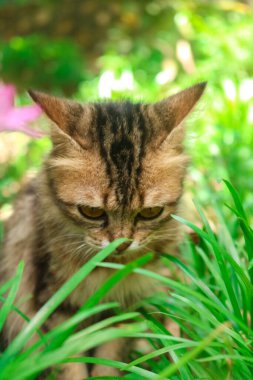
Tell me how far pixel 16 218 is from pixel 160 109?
87 cm

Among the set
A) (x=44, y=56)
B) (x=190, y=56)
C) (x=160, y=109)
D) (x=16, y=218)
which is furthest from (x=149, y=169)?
(x=190, y=56)

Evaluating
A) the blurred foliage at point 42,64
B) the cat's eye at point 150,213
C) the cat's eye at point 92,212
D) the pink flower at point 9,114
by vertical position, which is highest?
the blurred foliage at point 42,64

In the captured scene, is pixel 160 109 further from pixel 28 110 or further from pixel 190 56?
pixel 190 56

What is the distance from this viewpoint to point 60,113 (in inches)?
80.4

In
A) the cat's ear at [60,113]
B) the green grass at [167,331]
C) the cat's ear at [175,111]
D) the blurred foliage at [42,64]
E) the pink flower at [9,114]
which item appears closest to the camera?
the pink flower at [9,114]

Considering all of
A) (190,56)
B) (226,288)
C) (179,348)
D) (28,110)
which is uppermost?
(190,56)

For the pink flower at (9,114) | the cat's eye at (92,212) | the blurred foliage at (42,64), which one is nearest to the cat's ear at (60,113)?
the cat's eye at (92,212)

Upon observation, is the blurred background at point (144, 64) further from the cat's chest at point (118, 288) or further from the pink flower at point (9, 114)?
the pink flower at point (9, 114)

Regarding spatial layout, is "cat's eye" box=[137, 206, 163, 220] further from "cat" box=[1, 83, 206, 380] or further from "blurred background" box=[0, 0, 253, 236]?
"blurred background" box=[0, 0, 253, 236]

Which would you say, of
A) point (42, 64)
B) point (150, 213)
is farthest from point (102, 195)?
point (42, 64)

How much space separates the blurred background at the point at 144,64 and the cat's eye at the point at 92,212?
1.11 ft

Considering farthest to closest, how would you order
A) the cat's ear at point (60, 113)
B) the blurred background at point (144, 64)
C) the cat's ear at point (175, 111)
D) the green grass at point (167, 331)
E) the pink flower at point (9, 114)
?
the blurred background at point (144, 64) → the cat's ear at point (175, 111) → the cat's ear at point (60, 113) → the green grass at point (167, 331) → the pink flower at point (9, 114)

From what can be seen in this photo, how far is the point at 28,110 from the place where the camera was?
1.22m

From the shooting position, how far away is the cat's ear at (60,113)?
6.48ft
